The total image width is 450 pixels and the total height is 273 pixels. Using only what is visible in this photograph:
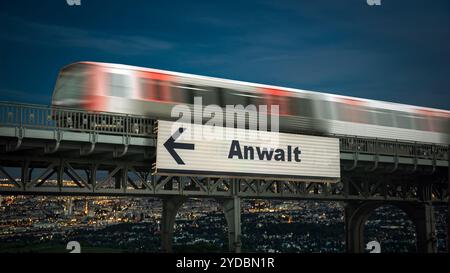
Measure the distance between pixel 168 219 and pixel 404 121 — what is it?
19.8 meters

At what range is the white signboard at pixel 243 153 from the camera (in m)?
31.9

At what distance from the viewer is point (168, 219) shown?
45.7m

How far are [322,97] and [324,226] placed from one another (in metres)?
93.4

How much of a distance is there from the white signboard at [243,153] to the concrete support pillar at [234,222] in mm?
2833

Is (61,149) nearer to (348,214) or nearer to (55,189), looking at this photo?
(55,189)

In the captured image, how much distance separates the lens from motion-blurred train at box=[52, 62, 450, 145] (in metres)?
33.2

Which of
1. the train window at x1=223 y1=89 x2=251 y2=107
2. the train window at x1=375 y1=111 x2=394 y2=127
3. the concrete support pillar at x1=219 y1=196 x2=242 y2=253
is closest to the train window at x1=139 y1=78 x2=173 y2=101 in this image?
the train window at x1=223 y1=89 x2=251 y2=107

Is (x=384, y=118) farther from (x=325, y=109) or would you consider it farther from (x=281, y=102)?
(x=281, y=102)

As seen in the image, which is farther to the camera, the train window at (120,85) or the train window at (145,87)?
the train window at (145,87)

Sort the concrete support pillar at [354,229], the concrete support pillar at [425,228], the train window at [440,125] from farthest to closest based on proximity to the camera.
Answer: the concrete support pillar at [354,229], the train window at [440,125], the concrete support pillar at [425,228]

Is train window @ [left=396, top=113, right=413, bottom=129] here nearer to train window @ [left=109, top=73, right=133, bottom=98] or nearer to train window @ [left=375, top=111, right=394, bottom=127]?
train window @ [left=375, top=111, right=394, bottom=127]

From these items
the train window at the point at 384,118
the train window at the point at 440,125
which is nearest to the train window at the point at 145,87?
the train window at the point at 384,118
